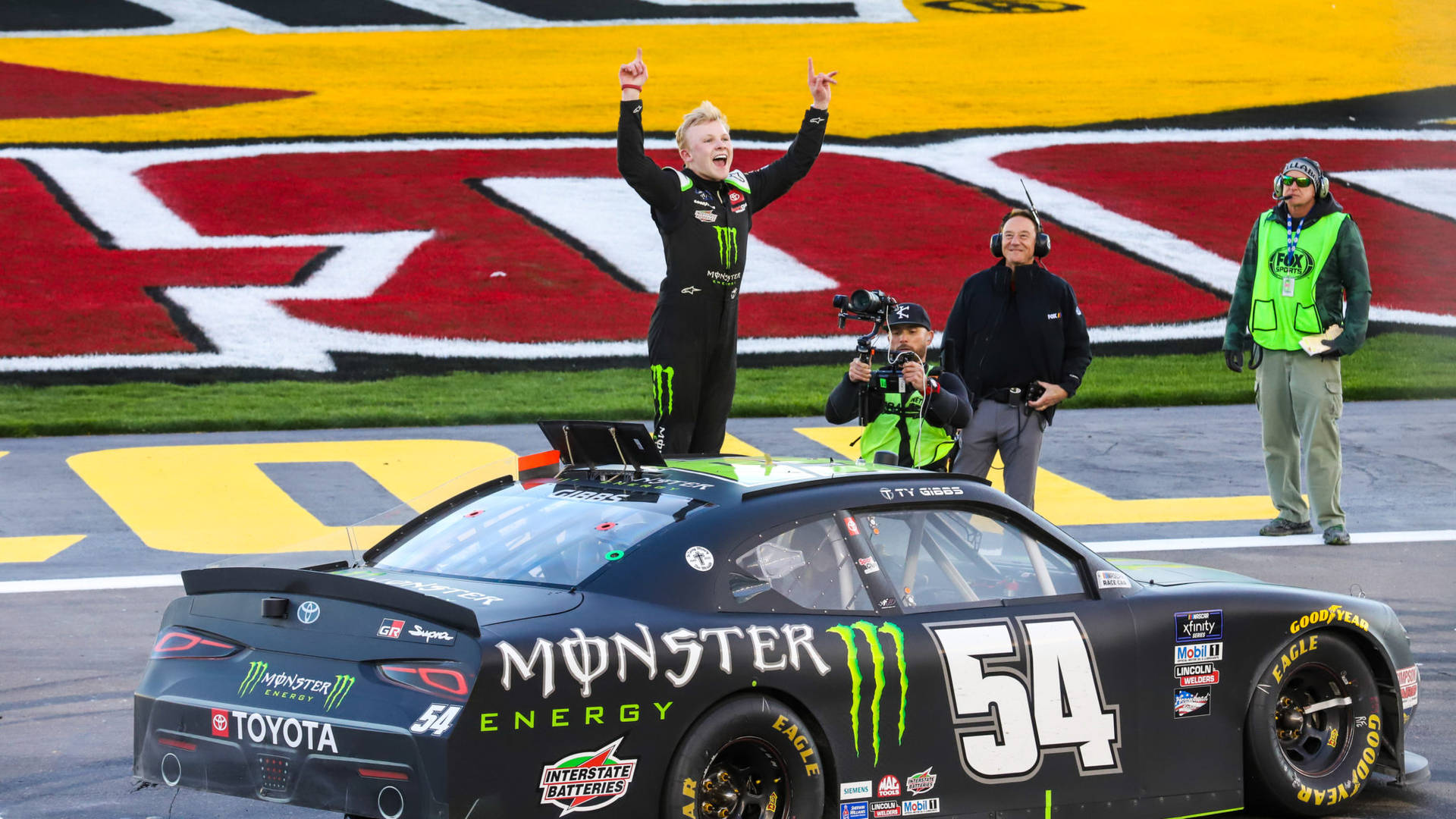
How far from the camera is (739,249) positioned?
7.51 metres

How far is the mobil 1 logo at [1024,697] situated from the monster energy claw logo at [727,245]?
2.71m

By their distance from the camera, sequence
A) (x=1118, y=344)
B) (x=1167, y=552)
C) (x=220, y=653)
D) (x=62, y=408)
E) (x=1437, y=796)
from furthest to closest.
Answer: (x=1118, y=344)
(x=62, y=408)
(x=1167, y=552)
(x=1437, y=796)
(x=220, y=653)

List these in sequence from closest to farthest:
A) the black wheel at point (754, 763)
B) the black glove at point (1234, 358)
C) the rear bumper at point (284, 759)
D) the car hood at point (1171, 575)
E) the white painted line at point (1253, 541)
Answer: the rear bumper at point (284, 759) < the black wheel at point (754, 763) < the car hood at point (1171, 575) < the black glove at point (1234, 358) < the white painted line at point (1253, 541)

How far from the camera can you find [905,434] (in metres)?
7.97

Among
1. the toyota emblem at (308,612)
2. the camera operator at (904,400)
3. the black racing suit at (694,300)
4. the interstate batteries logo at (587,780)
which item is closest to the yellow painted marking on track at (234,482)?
the black racing suit at (694,300)

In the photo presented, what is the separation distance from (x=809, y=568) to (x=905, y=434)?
3.07m

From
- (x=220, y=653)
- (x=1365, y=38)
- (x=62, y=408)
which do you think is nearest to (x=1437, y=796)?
(x=220, y=653)

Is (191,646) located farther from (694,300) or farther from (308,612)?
(694,300)

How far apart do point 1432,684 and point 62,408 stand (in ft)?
41.1

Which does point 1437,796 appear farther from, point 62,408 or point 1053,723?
point 62,408

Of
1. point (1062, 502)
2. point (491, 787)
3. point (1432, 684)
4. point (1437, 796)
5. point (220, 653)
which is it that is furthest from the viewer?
point (1062, 502)

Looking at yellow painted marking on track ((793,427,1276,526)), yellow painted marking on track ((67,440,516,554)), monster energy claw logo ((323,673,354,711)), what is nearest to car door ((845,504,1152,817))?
monster energy claw logo ((323,673,354,711))

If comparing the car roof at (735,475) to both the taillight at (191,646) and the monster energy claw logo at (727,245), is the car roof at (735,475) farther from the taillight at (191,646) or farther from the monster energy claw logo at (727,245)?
the monster energy claw logo at (727,245)

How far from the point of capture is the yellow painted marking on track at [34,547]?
10.1 m
